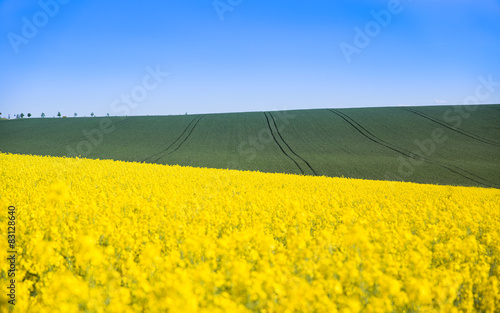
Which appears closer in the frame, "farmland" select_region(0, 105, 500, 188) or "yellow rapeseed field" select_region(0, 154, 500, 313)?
"yellow rapeseed field" select_region(0, 154, 500, 313)

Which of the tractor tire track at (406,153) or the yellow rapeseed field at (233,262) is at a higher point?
the tractor tire track at (406,153)

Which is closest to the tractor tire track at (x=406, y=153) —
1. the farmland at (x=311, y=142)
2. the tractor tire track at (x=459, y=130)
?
the farmland at (x=311, y=142)

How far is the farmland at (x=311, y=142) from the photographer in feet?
81.8

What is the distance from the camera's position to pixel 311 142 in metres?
35.2

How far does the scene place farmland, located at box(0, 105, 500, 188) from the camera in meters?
24.9

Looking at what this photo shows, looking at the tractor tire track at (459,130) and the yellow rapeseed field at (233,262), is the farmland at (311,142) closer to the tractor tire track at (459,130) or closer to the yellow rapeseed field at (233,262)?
the tractor tire track at (459,130)

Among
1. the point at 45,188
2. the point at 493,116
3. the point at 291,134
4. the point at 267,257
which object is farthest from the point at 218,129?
the point at 493,116

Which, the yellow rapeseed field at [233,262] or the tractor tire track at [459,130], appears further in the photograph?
the tractor tire track at [459,130]

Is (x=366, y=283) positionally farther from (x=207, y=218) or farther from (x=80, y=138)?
(x=80, y=138)

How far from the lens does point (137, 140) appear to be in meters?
37.3

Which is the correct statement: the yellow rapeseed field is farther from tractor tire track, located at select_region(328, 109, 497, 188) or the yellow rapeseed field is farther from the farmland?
tractor tire track, located at select_region(328, 109, 497, 188)

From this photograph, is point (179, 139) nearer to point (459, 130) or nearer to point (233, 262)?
point (233, 262)

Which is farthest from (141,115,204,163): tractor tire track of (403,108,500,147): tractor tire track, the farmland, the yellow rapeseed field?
(403,108,500,147): tractor tire track

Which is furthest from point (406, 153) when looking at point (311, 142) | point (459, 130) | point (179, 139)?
point (179, 139)
